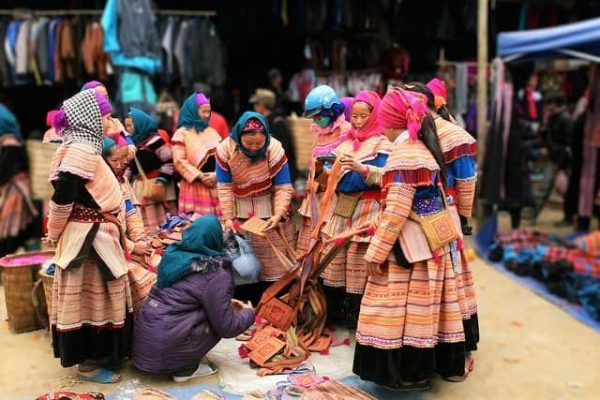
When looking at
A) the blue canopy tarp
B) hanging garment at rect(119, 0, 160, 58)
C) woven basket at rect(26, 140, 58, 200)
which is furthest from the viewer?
hanging garment at rect(119, 0, 160, 58)

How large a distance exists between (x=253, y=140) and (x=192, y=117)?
0.89 meters

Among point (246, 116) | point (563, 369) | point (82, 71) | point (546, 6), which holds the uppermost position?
point (546, 6)

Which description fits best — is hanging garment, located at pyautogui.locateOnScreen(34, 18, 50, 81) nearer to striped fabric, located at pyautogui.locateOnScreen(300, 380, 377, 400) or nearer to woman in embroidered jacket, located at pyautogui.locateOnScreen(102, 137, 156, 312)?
woman in embroidered jacket, located at pyautogui.locateOnScreen(102, 137, 156, 312)

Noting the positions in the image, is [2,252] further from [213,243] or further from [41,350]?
[213,243]

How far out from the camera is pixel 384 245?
3.44 meters

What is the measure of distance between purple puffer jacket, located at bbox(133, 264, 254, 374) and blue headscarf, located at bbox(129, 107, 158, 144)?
5.48 feet

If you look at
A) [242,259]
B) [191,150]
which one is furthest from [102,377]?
[191,150]

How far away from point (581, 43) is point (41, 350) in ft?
16.9

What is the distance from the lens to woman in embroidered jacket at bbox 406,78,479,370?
3.94 m

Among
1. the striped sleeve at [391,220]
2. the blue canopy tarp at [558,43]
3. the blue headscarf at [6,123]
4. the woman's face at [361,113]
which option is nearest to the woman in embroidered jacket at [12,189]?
the blue headscarf at [6,123]

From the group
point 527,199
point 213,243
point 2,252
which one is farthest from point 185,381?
point 527,199

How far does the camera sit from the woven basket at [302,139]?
22.6 ft

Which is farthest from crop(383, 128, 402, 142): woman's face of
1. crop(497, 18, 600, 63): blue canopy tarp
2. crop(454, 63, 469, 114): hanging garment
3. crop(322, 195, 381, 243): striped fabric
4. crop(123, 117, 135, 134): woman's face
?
crop(454, 63, 469, 114): hanging garment

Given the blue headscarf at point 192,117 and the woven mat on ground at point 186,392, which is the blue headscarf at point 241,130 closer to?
the blue headscarf at point 192,117
